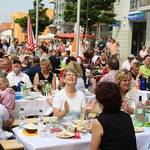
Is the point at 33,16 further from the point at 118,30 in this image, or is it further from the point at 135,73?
the point at 135,73

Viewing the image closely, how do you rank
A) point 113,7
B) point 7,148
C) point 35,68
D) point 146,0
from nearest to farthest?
1. point 7,148
2. point 35,68
3. point 146,0
4. point 113,7

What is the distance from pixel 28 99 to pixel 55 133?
2.83m

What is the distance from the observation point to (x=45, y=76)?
888 centimetres

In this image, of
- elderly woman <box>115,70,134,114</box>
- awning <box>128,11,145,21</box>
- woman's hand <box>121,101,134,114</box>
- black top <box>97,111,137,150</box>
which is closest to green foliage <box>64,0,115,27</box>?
awning <box>128,11,145,21</box>

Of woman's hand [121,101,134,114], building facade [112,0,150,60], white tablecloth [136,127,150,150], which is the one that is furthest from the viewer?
building facade [112,0,150,60]

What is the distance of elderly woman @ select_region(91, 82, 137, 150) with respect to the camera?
4.02 metres

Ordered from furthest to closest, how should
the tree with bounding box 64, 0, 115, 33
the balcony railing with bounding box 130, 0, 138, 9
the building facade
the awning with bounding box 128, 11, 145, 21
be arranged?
the tree with bounding box 64, 0, 115, 33, the balcony railing with bounding box 130, 0, 138, 9, the building facade, the awning with bounding box 128, 11, 145, 21

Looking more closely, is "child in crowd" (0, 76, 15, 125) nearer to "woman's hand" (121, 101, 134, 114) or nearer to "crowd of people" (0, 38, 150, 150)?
"crowd of people" (0, 38, 150, 150)

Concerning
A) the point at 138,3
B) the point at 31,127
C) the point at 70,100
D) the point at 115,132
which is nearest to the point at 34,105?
the point at 70,100

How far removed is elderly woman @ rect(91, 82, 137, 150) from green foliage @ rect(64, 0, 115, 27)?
34.0 metres

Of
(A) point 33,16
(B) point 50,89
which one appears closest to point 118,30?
(A) point 33,16

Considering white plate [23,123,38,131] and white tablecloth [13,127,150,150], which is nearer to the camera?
white tablecloth [13,127,150,150]

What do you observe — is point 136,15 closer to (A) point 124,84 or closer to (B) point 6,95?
(B) point 6,95

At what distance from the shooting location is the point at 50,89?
8281 millimetres
